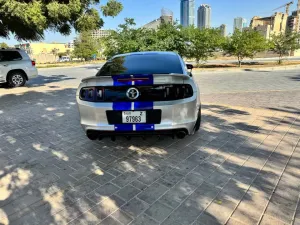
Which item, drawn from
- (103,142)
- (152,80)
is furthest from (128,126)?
(103,142)

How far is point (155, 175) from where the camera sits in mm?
2930

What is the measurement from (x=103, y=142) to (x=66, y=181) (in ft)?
3.93

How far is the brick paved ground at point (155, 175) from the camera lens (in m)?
2.25

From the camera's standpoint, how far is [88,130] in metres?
3.30

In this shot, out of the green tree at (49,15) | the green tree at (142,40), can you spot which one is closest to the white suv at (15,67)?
the green tree at (49,15)

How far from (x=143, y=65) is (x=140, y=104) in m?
0.94

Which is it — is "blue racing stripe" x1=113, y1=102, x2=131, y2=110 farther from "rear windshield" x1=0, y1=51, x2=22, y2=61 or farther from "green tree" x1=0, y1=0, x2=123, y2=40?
"rear windshield" x1=0, y1=51, x2=22, y2=61

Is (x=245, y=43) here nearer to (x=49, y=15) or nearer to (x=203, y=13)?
(x=49, y=15)

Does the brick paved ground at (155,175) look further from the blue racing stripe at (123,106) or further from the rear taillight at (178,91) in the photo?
the rear taillight at (178,91)

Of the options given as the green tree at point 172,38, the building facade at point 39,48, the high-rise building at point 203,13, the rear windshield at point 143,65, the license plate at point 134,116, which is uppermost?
the high-rise building at point 203,13

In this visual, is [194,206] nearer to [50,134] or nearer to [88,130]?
[88,130]

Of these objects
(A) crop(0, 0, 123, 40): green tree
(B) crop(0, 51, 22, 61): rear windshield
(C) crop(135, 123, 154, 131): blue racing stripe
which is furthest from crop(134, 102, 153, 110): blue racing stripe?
(B) crop(0, 51, 22, 61): rear windshield

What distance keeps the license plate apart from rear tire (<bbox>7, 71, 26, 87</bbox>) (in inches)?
372

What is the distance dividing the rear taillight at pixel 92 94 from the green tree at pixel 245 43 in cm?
1821
